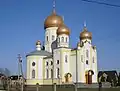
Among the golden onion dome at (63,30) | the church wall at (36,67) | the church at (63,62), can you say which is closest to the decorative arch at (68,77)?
the church at (63,62)

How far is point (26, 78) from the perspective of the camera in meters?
58.9

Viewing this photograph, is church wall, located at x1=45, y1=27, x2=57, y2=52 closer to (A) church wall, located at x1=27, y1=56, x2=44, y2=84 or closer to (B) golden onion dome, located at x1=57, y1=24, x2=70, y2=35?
(A) church wall, located at x1=27, y1=56, x2=44, y2=84

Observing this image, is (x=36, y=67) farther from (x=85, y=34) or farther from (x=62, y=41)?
(x=85, y=34)

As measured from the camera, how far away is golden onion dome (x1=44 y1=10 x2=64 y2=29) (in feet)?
204

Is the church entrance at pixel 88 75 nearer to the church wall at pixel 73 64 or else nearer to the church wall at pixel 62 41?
the church wall at pixel 73 64

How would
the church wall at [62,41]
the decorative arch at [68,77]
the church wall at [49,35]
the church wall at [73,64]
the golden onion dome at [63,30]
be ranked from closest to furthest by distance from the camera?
the decorative arch at [68,77]
the church wall at [73,64]
the church wall at [62,41]
the golden onion dome at [63,30]
the church wall at [49,35]

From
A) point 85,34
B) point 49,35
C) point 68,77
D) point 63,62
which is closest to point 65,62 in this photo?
point 63,62

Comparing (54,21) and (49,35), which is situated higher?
(54,21)

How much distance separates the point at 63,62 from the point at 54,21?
12.3m

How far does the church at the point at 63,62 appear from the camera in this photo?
53.1m

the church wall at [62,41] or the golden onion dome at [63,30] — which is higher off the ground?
the golden onion dome at [63,30]

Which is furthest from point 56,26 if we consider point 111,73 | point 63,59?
point 111,73

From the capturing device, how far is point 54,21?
62125 mm

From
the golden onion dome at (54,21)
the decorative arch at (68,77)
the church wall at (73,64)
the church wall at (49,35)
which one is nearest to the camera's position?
the decorative arch at (68,77)
